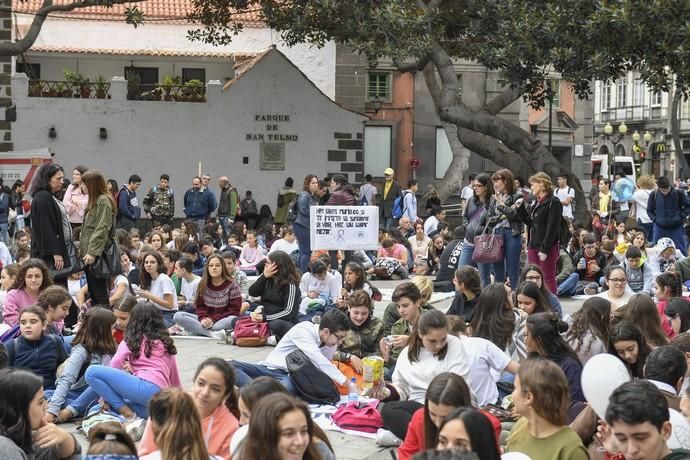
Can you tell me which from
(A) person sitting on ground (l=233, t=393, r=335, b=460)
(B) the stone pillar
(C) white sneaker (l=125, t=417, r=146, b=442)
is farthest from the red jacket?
(B) the stone pillar

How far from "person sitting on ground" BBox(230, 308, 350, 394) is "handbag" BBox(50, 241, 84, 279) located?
9.92 feet

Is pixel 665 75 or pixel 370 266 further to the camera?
pixel 665 75

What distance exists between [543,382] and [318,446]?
115 centimetres

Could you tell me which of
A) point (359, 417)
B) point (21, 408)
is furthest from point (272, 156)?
point (21, 408)

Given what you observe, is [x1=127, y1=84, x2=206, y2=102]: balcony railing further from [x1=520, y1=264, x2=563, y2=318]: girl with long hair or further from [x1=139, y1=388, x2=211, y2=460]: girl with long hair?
[x1=139, y1=388, x2=211, y2=460]: girl with long hair

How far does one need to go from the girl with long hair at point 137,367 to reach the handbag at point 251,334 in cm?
370

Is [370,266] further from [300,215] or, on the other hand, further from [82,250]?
[82,250]

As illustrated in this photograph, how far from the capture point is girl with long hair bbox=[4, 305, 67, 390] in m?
9.72

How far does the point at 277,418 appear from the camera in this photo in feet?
18.5

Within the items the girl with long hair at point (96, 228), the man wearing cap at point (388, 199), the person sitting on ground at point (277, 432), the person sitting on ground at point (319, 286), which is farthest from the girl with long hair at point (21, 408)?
the man wearing cap at point (388, 199)

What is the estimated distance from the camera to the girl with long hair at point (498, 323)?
9.93 meters

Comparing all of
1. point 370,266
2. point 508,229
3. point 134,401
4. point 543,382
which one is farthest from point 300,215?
point 543,382

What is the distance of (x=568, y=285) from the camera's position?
56.3ft

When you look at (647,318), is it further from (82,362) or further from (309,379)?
(82,362)
